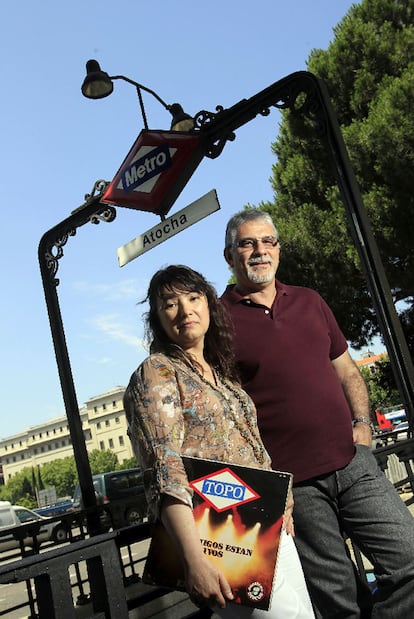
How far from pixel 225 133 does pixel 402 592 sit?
3.43m

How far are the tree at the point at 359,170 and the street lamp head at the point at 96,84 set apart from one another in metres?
8.41

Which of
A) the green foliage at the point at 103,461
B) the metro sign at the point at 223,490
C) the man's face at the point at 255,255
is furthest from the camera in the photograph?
the green foliage at the point at 103,461

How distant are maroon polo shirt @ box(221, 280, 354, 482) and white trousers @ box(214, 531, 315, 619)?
42cm

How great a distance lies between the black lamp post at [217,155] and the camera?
3.51 metres

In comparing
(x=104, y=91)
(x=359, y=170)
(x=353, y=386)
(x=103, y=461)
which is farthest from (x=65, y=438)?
(x=353, y=386)

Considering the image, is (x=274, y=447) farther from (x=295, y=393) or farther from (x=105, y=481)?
(x=105, y=481)

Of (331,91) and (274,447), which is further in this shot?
(331,91)

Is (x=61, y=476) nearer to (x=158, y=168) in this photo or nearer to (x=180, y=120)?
(x=180, y=120)

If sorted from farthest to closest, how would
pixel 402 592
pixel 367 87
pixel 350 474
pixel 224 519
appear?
pixel 367 87 < pixel 350 474 < pixel 402 592 < pixel 224 519

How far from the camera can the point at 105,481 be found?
910 inches

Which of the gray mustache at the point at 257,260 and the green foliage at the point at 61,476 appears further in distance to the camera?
the green foliage at the point at 61,476

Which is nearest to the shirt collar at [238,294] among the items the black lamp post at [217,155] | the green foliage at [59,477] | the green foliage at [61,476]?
the black lamp post at [217,155]

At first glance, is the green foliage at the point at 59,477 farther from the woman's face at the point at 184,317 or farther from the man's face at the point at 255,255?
the woman's face at the point at 184,317

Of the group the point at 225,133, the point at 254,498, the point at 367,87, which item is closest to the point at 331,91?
the point at 367,87
